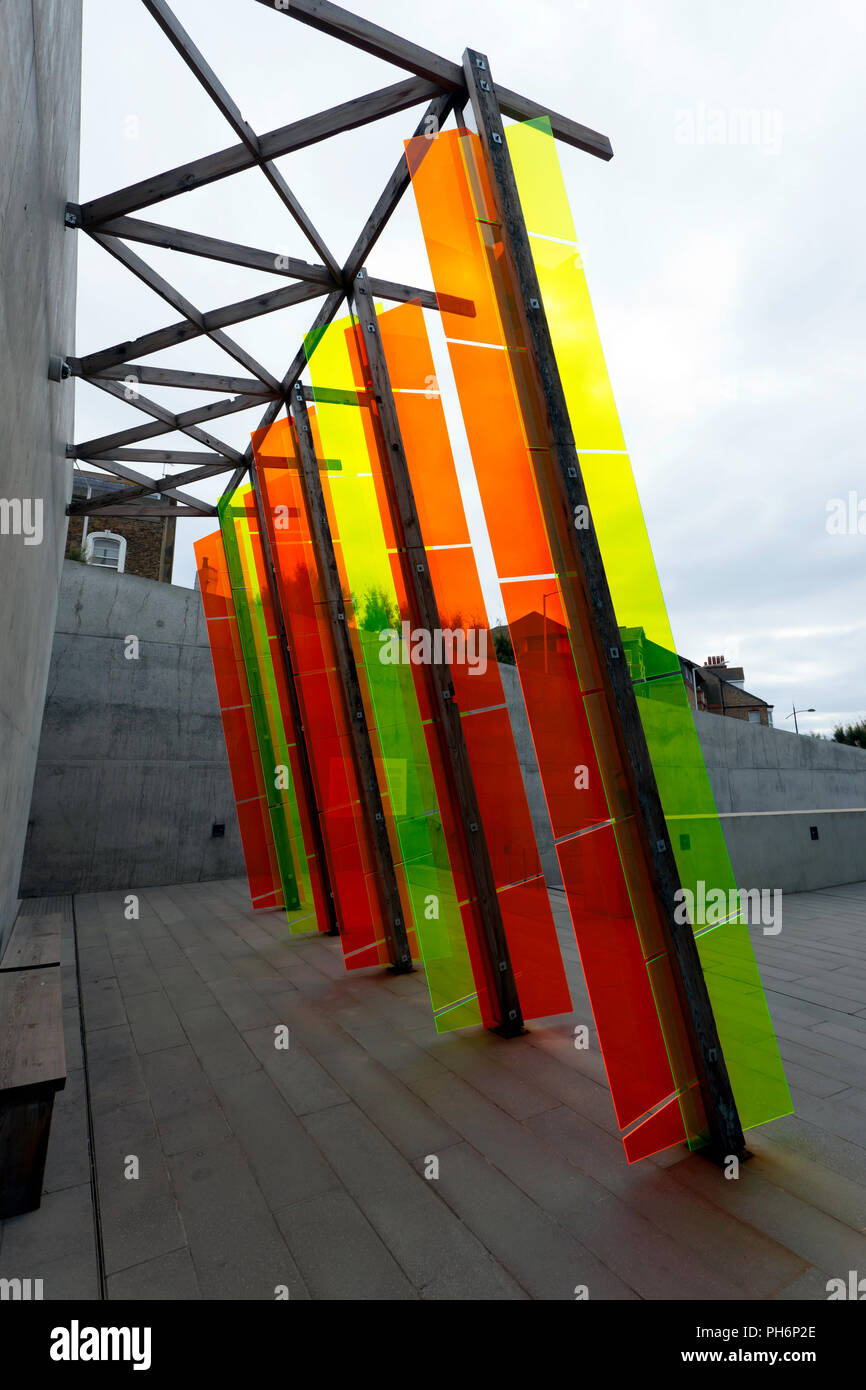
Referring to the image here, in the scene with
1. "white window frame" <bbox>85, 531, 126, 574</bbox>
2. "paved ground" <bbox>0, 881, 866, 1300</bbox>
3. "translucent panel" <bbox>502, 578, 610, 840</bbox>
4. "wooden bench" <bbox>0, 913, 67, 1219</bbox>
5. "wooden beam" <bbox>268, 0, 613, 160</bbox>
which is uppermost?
"white window frame" <bbox>85, 531, 126, 574</bbox>

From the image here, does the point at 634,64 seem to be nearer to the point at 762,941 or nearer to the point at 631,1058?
the point at 631,1058

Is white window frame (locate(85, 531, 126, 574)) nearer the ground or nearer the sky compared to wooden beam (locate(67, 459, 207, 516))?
→ nearer the sky

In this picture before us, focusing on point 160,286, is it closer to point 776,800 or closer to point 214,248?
point 214,248

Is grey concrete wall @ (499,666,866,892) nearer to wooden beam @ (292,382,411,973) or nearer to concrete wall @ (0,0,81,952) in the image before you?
wooden beam @ (292,382,411,973)

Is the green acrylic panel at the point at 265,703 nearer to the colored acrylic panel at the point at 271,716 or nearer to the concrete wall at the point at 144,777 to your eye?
the colored acrylic panel at the point at 271,716

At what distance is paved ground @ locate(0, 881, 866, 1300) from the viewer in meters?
2.32

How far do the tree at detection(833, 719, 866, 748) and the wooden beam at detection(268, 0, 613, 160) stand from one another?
48.4 meters

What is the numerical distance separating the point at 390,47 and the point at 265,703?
675 centimetres

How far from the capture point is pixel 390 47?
11.9 ft

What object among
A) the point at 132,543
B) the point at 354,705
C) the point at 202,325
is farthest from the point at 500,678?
the point at 132,543

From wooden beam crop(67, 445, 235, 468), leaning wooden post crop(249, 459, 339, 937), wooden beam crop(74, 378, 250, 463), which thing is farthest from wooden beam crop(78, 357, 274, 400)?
wooden beam crop(67, 445, 235, 468)

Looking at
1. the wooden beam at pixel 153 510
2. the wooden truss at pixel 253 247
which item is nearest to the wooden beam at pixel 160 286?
the wooden truss at pixel 253 247
